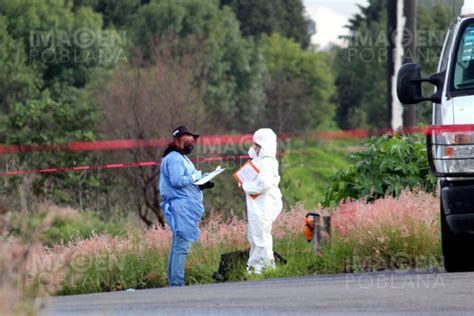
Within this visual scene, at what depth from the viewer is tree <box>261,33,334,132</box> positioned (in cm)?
6606

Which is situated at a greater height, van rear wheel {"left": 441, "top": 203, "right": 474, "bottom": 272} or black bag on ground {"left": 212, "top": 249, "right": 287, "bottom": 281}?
van rear wheel {"left": 441, "top": 203, "right": 474, "bottom": 272}

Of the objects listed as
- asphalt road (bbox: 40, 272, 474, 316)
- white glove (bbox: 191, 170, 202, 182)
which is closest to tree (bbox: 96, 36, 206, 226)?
white glove (bbox: 191, 170, 202, 182)

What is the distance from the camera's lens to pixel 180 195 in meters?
16.9

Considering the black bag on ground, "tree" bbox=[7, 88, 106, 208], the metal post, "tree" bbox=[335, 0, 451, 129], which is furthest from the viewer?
"tree" bbox=[335, 0, 451, 129]

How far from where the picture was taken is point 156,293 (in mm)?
14141

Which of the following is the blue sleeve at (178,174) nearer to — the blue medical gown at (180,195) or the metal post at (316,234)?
the blue medical gown at (180,195)

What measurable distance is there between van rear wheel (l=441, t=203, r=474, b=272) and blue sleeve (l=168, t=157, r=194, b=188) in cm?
368

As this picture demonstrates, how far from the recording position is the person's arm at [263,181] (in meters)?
16.7

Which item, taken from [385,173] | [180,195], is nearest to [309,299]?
[180,195]

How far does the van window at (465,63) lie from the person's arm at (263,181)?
3512 millimetres

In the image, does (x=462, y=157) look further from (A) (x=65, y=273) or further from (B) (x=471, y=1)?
(A) (x=65, y=273)

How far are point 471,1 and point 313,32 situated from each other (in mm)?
86822

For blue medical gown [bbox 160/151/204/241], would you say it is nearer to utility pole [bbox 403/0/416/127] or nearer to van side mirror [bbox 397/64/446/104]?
van side mirror [bbox 397/64/446/104]

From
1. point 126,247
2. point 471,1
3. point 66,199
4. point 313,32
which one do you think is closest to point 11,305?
point 471,1
